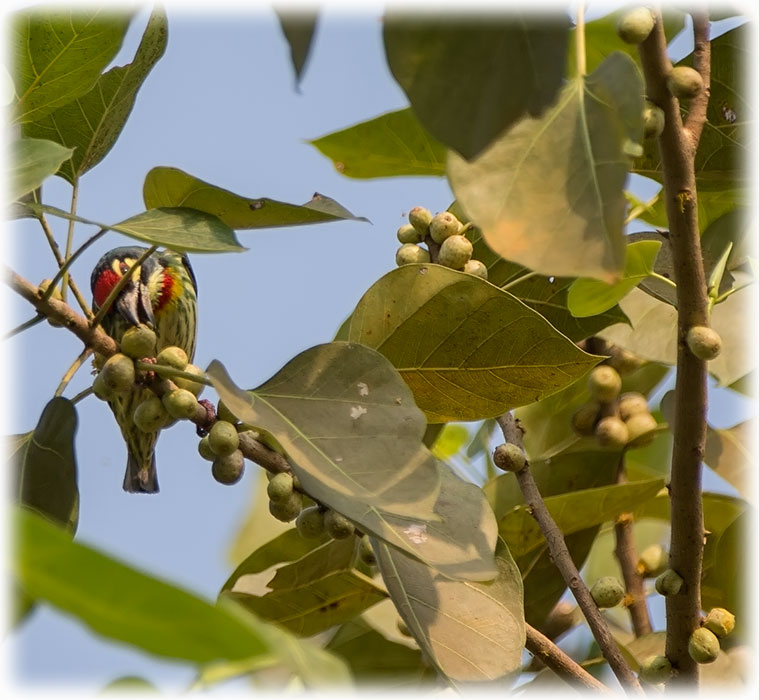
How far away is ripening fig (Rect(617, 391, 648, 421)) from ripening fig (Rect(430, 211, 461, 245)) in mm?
693

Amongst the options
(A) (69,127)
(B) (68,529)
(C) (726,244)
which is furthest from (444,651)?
(A) (69,127)

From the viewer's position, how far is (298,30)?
918 mm

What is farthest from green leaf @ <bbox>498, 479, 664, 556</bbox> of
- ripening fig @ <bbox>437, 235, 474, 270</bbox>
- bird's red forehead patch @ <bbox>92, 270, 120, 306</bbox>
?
bird's red forehead patch @ <bbox>92, 270, 120, 306</bbox>

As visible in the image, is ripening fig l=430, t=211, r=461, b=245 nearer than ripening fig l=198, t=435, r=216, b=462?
No

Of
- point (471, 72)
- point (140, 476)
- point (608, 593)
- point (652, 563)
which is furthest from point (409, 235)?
point (140, 476)

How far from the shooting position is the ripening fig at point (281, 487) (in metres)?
1.78

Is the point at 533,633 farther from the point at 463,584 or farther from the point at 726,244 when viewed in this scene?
the point at 726,244

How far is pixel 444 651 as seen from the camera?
155cm

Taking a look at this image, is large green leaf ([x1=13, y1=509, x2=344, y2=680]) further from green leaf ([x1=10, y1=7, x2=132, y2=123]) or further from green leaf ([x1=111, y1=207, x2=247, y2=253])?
green leaf ([x1=10, y1=7, x2=132, y2=123])

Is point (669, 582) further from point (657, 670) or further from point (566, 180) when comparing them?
point (566, 180)

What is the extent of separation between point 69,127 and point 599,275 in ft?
3.80

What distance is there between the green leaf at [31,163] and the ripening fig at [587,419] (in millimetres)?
1473

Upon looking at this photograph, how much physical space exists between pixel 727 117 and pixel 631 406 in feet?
2.73

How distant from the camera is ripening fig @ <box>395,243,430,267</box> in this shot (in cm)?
207
